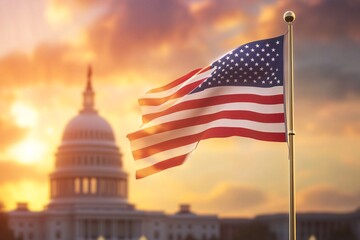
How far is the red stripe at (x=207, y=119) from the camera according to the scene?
2573cm

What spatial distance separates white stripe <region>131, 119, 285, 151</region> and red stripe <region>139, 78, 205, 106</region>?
2.53 feet

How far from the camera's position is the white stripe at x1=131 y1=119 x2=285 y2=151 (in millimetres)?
25688

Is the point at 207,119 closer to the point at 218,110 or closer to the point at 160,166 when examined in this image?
the point at 218,110

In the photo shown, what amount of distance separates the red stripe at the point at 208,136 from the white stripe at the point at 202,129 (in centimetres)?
7

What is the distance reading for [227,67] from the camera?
86.0 feet

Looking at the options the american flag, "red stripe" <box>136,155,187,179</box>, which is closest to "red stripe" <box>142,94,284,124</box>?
the american flag

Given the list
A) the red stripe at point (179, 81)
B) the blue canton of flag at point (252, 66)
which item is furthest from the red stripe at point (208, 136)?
the red stripe at point (179, 81)

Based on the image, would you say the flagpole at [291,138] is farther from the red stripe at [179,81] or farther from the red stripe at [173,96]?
the red stripe at [179,81]

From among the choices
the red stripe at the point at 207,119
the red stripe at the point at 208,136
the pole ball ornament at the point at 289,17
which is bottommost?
the red stripe at the point at 208,136

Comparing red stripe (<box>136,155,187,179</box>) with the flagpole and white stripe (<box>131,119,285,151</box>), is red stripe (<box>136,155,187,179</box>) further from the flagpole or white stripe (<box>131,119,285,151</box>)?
the flagpole

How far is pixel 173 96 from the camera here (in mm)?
26984

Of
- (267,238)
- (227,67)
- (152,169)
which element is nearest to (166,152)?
(152,169)

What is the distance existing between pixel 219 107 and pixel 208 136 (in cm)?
68

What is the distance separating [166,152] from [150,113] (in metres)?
1.04
